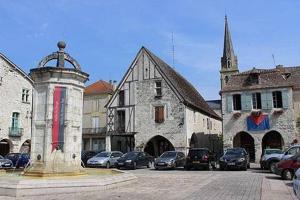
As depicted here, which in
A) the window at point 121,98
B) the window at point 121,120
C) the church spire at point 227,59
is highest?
the church spire at point 227,59

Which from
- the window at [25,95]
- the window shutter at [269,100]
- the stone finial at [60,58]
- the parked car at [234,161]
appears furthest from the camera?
the window at [25,95]

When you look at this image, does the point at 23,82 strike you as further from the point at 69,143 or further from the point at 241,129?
the point at 69,143

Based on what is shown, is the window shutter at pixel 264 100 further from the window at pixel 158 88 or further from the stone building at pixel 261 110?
the window at pixel 158 88

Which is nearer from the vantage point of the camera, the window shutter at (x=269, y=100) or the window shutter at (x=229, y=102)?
the window shutter at (x=269, y=100)

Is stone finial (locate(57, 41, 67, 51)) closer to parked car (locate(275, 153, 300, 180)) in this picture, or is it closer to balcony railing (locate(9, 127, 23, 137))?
parked car (locate(275, 153, 300, 180))

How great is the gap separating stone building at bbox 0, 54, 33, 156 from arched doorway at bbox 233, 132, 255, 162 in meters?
22.3

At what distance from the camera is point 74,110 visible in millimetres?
13273

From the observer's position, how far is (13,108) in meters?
37.1

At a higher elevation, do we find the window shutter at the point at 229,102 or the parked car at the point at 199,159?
the window shutter at the point at 229,102

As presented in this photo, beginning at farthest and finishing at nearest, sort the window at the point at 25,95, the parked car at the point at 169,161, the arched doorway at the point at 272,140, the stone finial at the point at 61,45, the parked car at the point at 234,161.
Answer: the window at the point at 25,95 → the arched doorway at the point at 272,140 → the parked car at the point at 169,161 → the parked car at the point at 234,161 → the stone finial at the point at 61,45

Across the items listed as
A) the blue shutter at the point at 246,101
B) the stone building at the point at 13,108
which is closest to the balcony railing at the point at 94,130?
the stone building at the point at 13,108

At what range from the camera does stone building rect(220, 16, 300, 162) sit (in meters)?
29.7

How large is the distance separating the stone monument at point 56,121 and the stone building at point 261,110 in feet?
67.4

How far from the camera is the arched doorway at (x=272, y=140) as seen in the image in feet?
101
